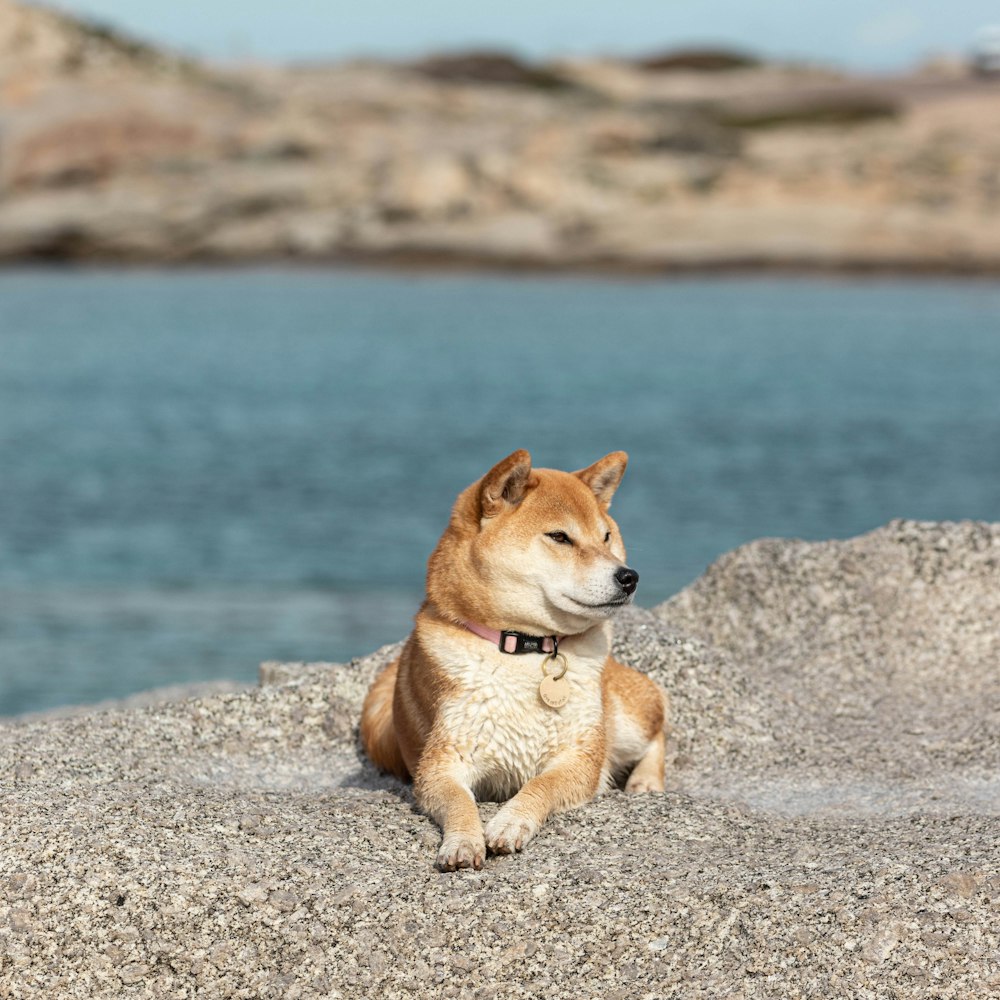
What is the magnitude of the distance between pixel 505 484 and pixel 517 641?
60 cm

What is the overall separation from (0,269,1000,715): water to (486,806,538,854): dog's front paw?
25.2 ft

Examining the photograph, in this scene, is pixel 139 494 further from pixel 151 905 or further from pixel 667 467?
pixel 151 905

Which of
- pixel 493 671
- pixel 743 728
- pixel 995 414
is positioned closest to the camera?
pixel 493 671

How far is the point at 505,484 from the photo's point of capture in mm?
5965

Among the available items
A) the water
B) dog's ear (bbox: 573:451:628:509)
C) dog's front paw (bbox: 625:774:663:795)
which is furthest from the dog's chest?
the water

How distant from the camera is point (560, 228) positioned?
61.8m

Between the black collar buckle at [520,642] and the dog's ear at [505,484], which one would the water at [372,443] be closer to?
the black collar buckle at [520,642]

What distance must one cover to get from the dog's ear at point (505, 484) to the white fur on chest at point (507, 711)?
525mm

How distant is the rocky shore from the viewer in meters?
59.2

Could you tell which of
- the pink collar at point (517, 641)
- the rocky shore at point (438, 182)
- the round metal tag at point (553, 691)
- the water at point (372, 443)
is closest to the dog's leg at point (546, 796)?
the round metal tag at point (553, 691)

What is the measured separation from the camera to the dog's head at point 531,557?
230 inches

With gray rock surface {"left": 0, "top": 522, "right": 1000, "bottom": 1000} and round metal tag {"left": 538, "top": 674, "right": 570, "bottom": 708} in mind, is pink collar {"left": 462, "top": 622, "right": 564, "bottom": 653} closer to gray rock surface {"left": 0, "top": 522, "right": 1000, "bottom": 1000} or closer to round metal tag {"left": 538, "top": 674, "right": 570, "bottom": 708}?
round metal tag {"left": 538, "top": 674, "right": 570, "bottom": 708}

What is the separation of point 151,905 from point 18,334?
1690 inches

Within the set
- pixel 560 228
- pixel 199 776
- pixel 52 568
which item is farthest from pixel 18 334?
pixel 199 776
